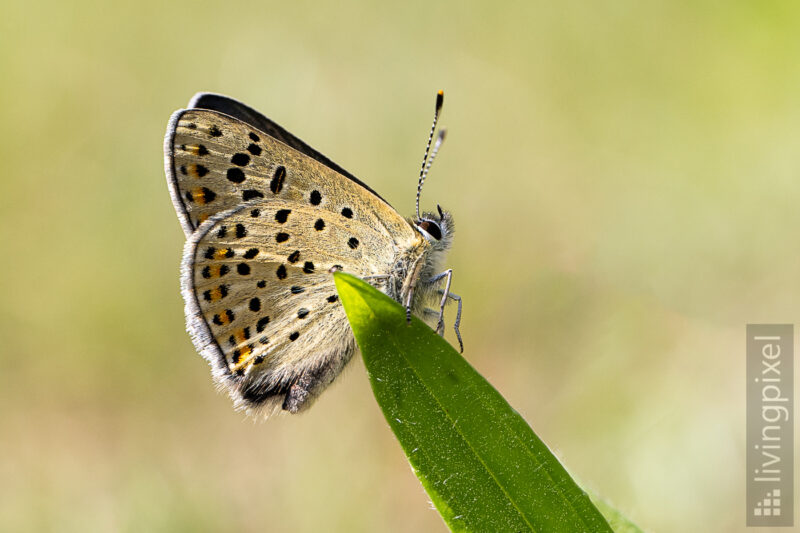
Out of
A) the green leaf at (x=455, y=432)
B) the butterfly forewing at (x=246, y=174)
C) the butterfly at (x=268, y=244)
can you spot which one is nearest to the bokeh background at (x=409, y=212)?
the butterfly at (x=268, y=244)

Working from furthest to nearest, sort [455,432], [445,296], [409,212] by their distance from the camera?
[409,212] < [445,296] < [455,432]

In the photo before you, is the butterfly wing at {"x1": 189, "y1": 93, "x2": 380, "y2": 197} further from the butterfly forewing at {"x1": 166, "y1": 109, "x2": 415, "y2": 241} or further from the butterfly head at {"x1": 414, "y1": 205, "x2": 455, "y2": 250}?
the butterfly head at {"x1": 414, "y1": 205, "x2": 455, "y2": 250}

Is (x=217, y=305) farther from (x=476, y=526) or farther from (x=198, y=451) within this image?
(x=198, y=451)

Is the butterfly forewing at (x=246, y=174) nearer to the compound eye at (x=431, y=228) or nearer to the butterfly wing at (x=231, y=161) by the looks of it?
the butterfly wing at (x=231, y=161)

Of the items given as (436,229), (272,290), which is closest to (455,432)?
(272,290)

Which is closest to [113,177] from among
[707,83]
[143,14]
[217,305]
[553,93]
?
[143,14]

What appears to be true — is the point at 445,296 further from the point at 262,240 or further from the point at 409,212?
the point at 409,212
